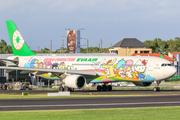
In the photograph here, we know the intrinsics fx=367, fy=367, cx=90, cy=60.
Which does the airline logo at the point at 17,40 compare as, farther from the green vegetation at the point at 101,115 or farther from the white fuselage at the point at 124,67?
the green vegetation at the point at 101,115

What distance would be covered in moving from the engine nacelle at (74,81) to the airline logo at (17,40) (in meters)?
14.1

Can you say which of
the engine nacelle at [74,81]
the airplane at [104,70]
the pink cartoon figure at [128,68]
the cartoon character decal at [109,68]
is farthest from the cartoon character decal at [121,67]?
the engine nacelle at [74,81]

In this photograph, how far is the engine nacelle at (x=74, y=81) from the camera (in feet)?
137

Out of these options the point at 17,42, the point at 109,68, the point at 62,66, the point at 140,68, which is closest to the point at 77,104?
the point at 140,68

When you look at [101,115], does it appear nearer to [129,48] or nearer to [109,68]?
[109,68]

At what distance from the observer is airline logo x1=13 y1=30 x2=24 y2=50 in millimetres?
54062

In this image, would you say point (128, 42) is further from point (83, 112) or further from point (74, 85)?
point (83, 112)

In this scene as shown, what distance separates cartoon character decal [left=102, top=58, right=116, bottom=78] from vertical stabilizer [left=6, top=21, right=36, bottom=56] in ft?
47.9

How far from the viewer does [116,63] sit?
143 feet

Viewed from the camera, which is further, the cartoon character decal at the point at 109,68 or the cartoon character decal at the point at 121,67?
the cartoon character decal at the point at 109,68

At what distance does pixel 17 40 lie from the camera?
178 feet

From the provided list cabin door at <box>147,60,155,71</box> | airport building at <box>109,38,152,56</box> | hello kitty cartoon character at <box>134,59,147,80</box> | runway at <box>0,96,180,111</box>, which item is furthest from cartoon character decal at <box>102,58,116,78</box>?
airport building at <box>109,38,152,56</box>

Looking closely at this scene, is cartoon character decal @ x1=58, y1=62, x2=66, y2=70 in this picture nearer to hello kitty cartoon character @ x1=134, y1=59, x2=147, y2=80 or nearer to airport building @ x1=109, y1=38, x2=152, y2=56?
hello kitty cartoon character @ x1=134, y1=59, x2=147, y2=80

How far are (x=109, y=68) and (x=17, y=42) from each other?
17.2 metres
